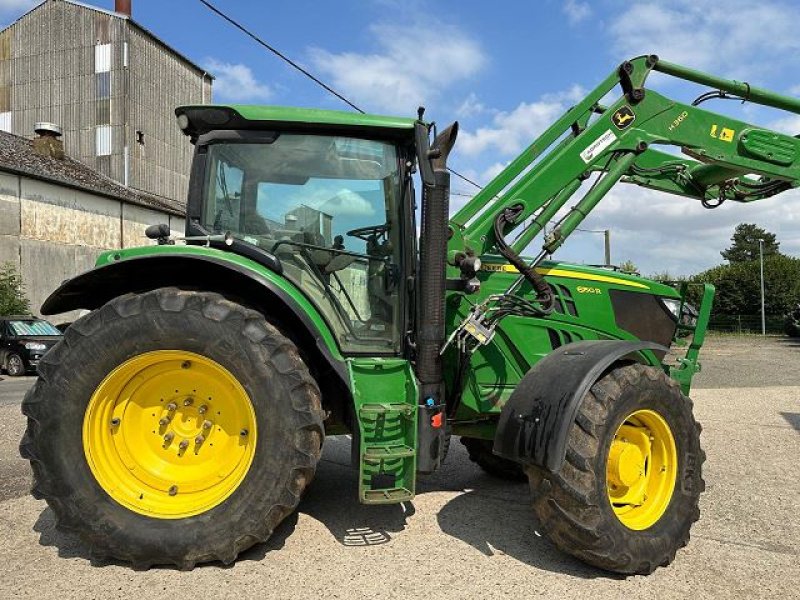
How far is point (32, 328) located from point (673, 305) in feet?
49.7

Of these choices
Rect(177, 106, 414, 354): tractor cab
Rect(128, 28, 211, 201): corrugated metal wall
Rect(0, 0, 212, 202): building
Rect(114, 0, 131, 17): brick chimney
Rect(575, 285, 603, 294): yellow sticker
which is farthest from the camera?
Rect(128, 28, 211, 201): corrugated metal wall

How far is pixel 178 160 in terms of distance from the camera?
116 ft

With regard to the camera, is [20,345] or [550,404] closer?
[550,404]

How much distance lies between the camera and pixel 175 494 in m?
3.27

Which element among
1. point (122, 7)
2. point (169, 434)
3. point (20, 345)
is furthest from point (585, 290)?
point (122, 7)

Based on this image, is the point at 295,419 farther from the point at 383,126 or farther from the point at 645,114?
the point at 645,114

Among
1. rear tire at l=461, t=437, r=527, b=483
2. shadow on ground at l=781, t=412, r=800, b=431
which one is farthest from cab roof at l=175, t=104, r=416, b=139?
shadow on ground at l=781, t=412, r=800, b=431

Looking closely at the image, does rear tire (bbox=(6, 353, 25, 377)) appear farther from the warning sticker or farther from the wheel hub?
the wheel hub

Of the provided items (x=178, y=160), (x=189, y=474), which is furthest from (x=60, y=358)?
(x=178, y=160)

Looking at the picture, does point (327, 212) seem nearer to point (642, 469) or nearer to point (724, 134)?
point (642, 469)

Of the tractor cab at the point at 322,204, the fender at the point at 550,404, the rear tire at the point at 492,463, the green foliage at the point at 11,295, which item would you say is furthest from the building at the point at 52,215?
the fender at the point at 550,404

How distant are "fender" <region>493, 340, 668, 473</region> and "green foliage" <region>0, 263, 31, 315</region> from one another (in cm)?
2005

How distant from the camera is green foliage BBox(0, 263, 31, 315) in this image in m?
19.3

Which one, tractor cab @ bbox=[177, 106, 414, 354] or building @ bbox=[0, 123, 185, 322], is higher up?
building @ bbox=[0, 123, 185, 322]
